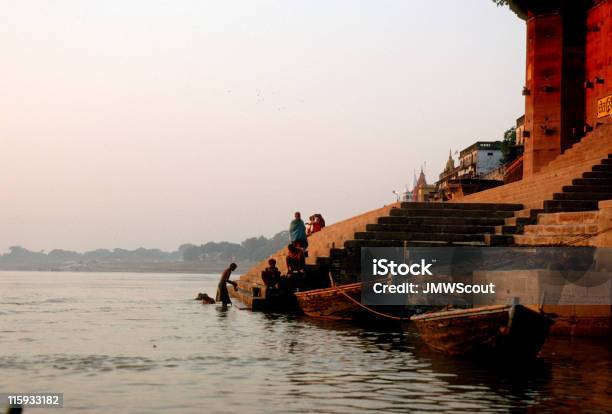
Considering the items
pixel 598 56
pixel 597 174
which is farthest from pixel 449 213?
pixel 598 56

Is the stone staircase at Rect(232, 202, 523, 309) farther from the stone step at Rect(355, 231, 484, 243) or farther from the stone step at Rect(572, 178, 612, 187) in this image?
the stone step at Rect(572, 178, 612, 187)

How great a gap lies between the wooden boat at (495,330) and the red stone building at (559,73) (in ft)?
95.4

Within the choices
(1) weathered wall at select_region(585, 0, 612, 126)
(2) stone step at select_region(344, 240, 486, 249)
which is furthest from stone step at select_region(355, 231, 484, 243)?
(1) weathered wall at select_region(585, 0, 612, 126)

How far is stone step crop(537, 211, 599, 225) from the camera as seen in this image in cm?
2425

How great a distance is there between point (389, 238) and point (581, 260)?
8327mm

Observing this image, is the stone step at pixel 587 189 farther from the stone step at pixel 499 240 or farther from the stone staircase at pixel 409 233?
the stone step at pixel 499 240

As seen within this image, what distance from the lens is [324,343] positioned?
20.1 metres

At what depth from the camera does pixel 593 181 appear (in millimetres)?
31203

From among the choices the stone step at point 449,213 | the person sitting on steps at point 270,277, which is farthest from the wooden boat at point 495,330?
the person sitting on steps at point 270,277

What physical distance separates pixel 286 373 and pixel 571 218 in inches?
511

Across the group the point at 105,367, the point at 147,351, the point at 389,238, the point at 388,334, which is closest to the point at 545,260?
the point at 388,334

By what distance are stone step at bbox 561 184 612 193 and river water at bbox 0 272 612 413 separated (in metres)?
10.4

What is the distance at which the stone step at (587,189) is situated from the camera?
1210 inches

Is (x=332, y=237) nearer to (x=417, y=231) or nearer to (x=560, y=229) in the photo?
(x=417, y=231)
